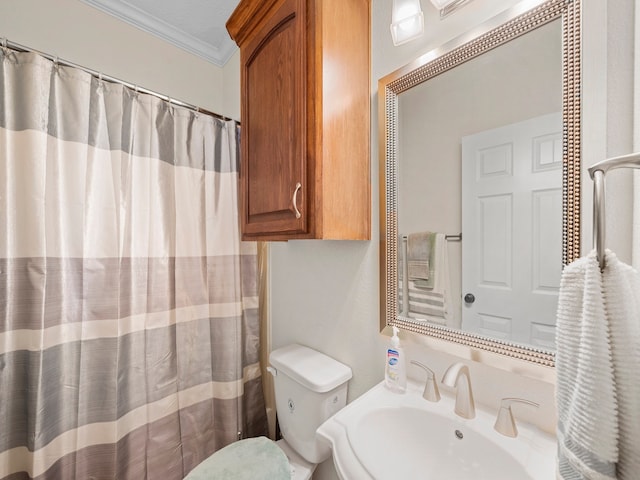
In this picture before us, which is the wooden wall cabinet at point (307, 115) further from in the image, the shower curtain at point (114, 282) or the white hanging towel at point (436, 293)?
the shower curtain at point (114, 282)

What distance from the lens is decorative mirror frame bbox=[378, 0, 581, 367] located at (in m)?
0.57

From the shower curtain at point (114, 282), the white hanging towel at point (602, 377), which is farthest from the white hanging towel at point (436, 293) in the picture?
the shower curtain at point (114, 282)

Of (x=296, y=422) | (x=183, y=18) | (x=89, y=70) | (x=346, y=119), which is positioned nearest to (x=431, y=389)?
(x=296, y=422)

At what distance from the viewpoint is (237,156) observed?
1.46m

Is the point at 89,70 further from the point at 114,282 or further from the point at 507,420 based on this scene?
the point at 507,420

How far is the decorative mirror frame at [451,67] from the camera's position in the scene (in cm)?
57

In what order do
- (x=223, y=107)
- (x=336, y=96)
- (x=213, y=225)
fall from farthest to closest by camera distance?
(x=223, y=107), (x=213, y=225), (x=336, y=96)

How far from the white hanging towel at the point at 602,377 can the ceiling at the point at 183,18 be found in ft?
6.27

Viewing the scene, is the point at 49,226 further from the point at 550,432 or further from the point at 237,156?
the point at 550,432

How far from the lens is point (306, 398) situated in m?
1.03

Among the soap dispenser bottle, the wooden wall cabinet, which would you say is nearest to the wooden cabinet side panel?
the wooden wall cabinet

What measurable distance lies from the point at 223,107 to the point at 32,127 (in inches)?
45.8

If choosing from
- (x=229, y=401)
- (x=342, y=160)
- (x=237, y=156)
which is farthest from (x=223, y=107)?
(x=229, y=401)

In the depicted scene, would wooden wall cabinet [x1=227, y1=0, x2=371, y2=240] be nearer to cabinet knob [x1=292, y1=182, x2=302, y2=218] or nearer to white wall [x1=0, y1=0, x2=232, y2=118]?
cabinet knob [x1=292, y1=182, x2=302, y2=218]
